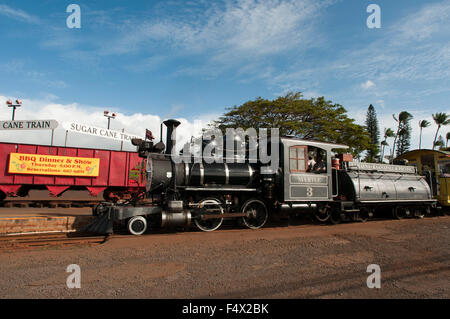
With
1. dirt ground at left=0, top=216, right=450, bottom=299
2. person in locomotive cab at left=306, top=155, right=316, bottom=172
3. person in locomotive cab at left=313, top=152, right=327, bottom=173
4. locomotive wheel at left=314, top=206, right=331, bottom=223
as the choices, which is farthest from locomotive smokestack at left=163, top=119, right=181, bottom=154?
locomotive wheel at left=314, top=206, right=331, bottom=223

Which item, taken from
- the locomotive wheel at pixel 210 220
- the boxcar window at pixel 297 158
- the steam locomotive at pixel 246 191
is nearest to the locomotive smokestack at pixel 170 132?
the steam locomotive at pixel 246 191

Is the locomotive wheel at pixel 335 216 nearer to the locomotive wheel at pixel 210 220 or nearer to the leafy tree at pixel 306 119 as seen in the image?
the locomotive wheel at pixel 210 220

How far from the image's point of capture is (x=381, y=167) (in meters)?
10.5

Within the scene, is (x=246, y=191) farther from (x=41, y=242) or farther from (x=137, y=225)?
(x=41, y=242)

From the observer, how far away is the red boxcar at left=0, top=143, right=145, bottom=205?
42.5 ft

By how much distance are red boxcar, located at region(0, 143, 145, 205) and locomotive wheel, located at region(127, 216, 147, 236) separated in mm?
5663

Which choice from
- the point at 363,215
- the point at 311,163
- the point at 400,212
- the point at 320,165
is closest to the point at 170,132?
the point at 311,163

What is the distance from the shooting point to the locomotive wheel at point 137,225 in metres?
6.93

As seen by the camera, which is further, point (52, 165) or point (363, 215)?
point (52, 165)

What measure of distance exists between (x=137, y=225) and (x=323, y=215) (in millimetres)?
6499

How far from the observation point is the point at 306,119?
22.3 metres

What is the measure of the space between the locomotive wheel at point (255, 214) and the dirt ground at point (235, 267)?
144cm

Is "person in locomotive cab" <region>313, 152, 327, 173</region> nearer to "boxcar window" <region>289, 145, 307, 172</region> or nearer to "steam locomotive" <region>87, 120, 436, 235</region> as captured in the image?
"steam locomotive" <region>87, 120, 436, 235</region>

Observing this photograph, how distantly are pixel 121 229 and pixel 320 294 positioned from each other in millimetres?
6147
